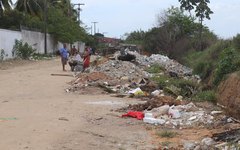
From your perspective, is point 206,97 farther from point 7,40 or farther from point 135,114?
point 7,40

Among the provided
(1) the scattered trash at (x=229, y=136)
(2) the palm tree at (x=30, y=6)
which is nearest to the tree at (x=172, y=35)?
(2) the palm tree at (x=30, y=6)

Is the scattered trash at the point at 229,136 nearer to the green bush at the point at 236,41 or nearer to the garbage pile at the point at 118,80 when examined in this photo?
the garbage pile at the point at 118,80

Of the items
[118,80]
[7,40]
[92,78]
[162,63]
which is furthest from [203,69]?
[7,40]

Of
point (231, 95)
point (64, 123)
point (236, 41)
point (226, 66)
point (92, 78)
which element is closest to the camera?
point (64, 123)

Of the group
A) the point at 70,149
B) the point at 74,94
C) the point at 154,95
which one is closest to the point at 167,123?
the point at 70,149

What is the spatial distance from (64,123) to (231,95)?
5330mm

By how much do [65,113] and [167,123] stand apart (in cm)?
290

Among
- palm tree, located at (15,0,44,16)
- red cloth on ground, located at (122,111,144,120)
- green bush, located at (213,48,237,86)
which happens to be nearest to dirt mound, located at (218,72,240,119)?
green bush, located at (213,48,237,86)

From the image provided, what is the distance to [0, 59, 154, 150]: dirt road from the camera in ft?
28.7

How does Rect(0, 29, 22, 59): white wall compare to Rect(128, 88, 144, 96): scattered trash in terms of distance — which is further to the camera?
Rect(0, 29, 22, 59): white wall

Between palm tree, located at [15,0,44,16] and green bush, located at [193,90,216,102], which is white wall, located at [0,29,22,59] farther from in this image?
green bush, located at [193,90,216,102]

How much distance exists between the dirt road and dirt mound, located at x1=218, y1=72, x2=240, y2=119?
2417 millimetres

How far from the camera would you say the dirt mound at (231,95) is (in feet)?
38.5

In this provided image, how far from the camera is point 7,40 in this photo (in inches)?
1528
